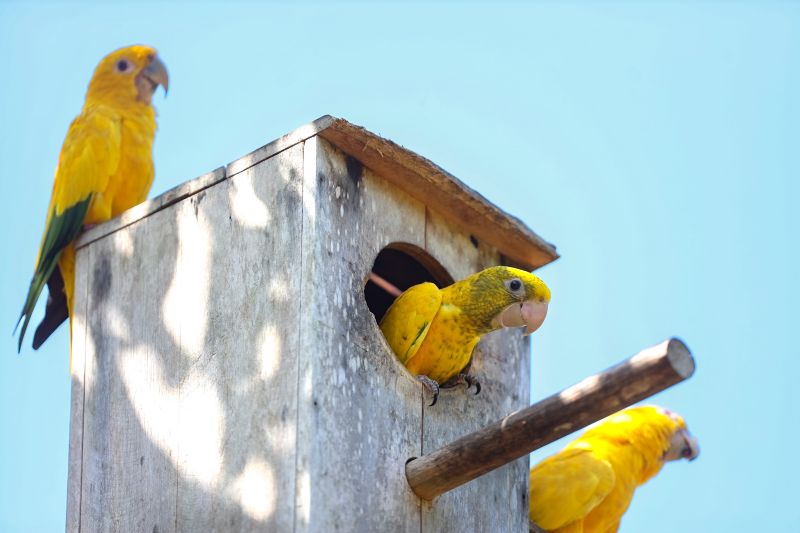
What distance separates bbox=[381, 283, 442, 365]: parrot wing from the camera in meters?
5.06

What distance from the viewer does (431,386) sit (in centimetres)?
493

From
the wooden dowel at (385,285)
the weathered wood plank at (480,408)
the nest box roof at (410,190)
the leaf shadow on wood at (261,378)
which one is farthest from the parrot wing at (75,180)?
the weathered wood plank at (480,408)

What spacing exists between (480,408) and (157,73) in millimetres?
3040

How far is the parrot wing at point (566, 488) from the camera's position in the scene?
573 cm

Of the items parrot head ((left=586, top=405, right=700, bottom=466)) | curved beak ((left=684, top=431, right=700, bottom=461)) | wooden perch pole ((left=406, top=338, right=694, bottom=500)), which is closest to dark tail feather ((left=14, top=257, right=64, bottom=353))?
wooden perch pole ((left=406, top=338, right=694, bottom=500))

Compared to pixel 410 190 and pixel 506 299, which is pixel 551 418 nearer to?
pixel 506 299

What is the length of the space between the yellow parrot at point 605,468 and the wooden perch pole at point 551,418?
1262mm

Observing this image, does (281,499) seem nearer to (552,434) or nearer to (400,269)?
(552,434)

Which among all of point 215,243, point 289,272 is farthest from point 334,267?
point 215,243

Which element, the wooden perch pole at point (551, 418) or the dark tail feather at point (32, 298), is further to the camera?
the dark tail feather at point (32, 298)

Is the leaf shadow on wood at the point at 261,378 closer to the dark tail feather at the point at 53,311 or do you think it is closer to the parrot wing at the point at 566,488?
the parrot wing at the point at 566,488

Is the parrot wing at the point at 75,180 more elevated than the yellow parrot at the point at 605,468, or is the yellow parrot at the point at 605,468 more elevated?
the parrot wing at the point at 75,180

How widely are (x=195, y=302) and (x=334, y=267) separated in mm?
634

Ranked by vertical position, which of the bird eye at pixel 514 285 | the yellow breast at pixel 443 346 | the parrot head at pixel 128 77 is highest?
the parrot head at pixel 128 77
